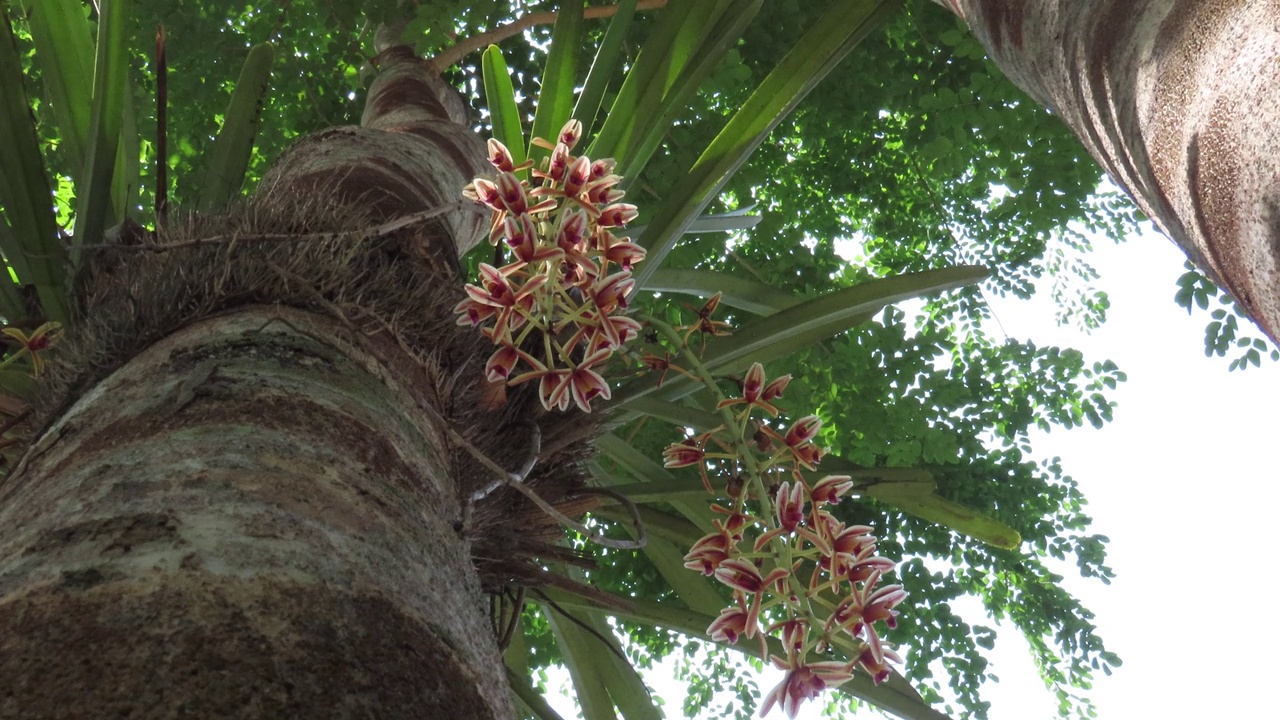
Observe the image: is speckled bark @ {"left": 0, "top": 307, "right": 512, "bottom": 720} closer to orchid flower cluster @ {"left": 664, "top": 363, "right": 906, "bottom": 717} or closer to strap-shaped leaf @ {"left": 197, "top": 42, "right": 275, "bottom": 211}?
orchid flower cluster @ {"left": 664, "top": 363, "right": 906, "bottom": 717}

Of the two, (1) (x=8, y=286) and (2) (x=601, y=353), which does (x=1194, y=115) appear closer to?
(2) (x=601, y=353)

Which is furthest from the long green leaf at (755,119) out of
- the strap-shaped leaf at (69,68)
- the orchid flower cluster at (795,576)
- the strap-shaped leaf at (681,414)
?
the strap-shaped leaf at (69,68)

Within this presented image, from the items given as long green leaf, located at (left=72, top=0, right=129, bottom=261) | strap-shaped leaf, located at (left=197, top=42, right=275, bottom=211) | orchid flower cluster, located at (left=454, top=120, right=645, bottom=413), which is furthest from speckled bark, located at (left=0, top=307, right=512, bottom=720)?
strap-shaped leaf, located at (left=197, top=42, right=275, bottom=211)

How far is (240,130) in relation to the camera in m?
1.92

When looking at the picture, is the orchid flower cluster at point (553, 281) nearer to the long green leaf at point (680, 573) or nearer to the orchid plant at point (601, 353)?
the orchid plant at point (601, 353)

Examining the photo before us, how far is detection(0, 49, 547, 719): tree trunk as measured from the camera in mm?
530

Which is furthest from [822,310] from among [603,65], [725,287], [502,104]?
[502,104]

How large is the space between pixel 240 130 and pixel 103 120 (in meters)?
0.28

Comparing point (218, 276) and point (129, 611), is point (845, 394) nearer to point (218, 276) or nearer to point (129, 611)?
point (218, 276)

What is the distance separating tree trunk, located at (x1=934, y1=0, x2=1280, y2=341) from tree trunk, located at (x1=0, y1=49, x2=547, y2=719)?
52 cm

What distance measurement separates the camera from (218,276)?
114 cm

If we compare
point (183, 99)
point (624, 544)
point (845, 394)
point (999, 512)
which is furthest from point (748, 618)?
point (183, 99)

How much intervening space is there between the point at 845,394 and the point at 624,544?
2.24m

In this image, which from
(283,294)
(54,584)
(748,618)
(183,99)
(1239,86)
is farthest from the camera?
(183,99)
